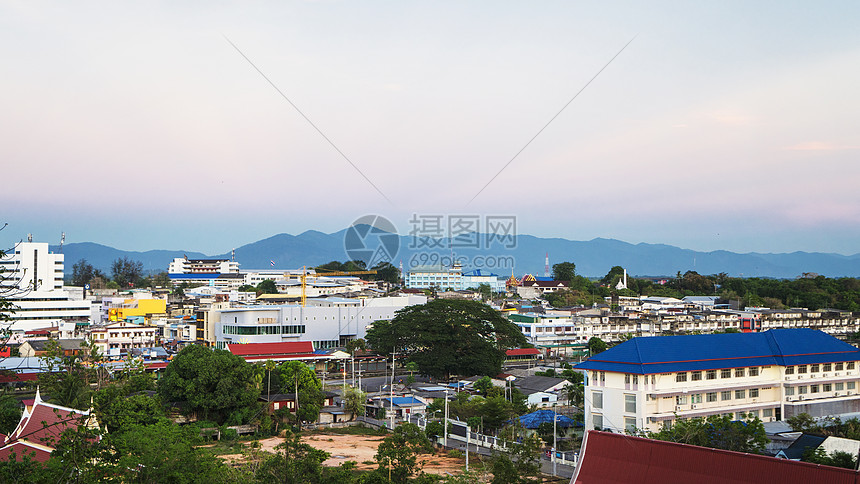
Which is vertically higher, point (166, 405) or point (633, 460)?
point (633, 460)

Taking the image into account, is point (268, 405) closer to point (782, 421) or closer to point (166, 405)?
point (166, 405)

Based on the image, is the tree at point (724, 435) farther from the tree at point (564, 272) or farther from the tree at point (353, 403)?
the tree at point (564, 272)

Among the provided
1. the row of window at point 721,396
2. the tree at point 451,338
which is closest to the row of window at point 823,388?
the row of window at point 721,396

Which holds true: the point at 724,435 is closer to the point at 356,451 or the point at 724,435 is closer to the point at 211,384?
the point at 356,451

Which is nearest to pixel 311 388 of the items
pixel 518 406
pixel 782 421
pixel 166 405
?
pixel 166 405

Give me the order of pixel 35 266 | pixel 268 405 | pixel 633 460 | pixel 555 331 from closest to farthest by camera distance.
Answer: pixel 633 460, pixel 268 405, pixel 555 331, pixel 35 266

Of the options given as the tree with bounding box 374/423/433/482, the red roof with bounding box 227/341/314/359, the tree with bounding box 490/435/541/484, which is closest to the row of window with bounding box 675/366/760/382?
the tree with bounding box 490/435/541/484
